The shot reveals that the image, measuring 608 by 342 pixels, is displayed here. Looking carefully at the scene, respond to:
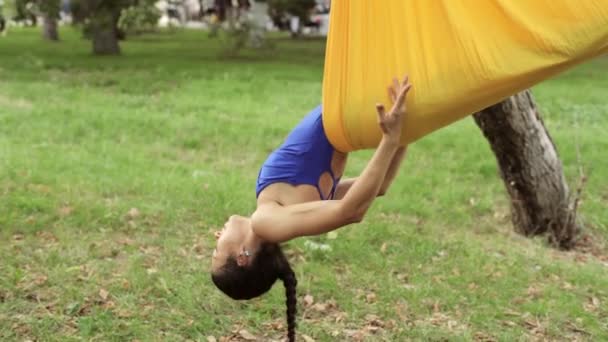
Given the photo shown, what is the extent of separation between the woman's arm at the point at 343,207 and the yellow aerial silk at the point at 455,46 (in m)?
0.07

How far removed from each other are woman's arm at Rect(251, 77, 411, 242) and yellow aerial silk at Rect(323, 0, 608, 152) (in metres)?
0.07

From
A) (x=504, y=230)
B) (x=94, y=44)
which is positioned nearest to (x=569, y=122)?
(x=504, y=230)

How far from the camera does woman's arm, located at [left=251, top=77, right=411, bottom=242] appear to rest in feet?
7.97

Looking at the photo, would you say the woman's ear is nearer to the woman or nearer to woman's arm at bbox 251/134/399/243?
the woman

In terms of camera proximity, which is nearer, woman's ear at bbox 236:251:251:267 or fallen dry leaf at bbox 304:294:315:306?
woman's ear at bbox 236:251:251:267

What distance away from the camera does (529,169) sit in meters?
5.50

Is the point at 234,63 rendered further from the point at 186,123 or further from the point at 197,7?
the point at 197,7

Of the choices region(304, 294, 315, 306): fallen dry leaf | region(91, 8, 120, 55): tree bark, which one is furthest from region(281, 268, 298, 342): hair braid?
region(91, 8, 120, 55): tree bark

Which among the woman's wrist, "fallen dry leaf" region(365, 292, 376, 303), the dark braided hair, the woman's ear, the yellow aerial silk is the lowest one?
"fallen dry leaf" region(365, 292, 376, 303)

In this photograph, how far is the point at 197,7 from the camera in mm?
37375

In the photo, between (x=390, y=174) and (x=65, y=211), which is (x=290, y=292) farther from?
(x=65, y=211)

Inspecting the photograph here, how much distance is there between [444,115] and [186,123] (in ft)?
19.5

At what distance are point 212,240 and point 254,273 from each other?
2300 mm

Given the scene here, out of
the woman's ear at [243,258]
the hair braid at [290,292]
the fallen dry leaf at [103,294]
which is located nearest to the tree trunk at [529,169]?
the hair braid at [290,292]
